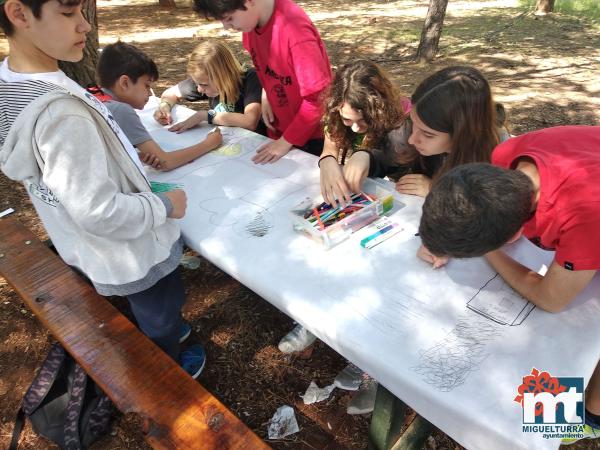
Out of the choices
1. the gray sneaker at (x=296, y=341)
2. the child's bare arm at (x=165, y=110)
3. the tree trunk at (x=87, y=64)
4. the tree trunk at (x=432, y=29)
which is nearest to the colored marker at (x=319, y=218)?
the gray sneaker at (x=296, y=341)

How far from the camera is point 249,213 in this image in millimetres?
1620

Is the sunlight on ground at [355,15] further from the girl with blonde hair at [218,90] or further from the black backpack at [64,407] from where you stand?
the black backpack at [64,407]

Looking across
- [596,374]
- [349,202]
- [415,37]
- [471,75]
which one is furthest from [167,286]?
[415,37]

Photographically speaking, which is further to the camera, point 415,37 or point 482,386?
point 415,37

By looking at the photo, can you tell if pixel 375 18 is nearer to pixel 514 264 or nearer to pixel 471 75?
pixel 471 75

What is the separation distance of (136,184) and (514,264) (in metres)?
1.18

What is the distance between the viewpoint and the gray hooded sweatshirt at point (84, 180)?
1.04 m

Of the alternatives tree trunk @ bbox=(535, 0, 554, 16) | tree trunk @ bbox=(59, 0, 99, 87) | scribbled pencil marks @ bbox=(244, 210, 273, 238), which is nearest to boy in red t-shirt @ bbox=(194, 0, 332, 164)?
scribbled pencil marks @ bbox=(244, 210, 273, 238)

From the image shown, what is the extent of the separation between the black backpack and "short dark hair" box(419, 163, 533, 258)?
4.70 feet

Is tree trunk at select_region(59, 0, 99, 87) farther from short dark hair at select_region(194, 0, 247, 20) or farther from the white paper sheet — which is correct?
the white paper sheet

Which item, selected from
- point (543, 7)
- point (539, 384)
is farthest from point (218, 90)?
point (543, 7)

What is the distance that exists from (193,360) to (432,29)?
19.0 ft

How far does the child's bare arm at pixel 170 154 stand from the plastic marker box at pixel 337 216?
72 centimetres

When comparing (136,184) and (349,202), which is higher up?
(136,184)
